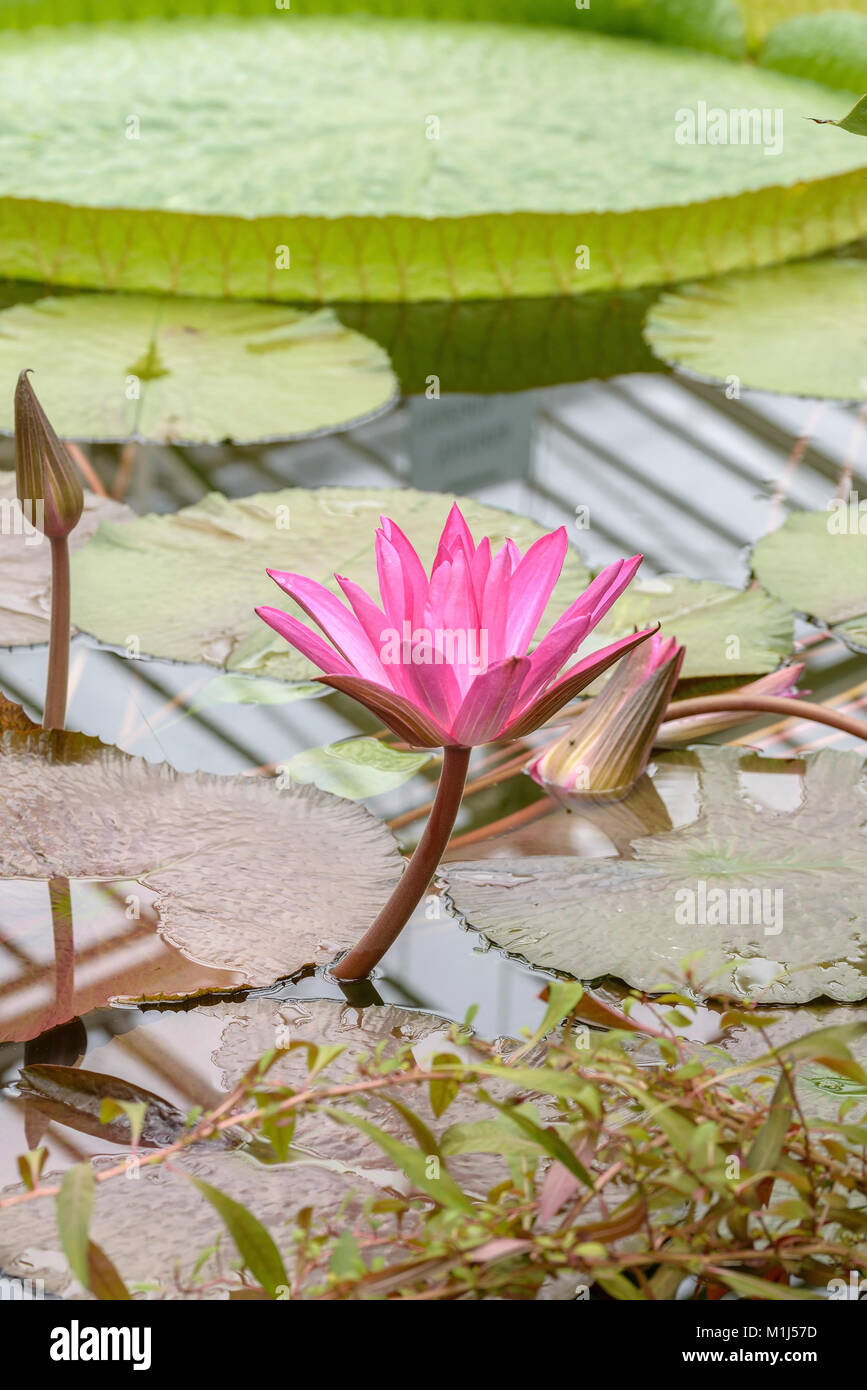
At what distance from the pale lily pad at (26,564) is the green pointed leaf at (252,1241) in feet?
3.55

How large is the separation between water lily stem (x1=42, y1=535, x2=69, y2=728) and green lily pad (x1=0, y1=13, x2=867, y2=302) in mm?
1424

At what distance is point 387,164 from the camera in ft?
9.71

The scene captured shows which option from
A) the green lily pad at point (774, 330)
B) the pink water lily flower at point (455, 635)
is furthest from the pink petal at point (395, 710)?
the green lily pad at point (774, 330)

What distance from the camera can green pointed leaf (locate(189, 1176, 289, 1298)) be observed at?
0.75 meters

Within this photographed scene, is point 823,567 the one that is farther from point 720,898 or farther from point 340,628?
point 340,628

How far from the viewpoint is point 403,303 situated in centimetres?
278

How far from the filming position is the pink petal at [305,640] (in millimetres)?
1018

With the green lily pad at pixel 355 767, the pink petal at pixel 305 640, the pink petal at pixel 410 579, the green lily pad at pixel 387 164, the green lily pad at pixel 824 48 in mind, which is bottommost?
the green lily pad at pixel 355 767

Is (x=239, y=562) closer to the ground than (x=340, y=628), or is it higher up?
higher up

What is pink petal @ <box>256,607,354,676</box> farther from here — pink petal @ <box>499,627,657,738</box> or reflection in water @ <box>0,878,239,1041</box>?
reflection in water @ <box>0,878,239,1041</box>

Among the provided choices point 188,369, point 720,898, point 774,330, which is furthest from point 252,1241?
point 774,330

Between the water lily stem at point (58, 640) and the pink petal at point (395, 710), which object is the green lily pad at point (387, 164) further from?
the pink petal at point (395, 710)

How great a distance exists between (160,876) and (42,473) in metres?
0.43

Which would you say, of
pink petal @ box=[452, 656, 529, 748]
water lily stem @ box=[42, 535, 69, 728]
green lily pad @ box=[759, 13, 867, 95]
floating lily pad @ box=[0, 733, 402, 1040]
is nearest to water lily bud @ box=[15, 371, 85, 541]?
water lily stem @ box=[42, 535, 69, 728]
